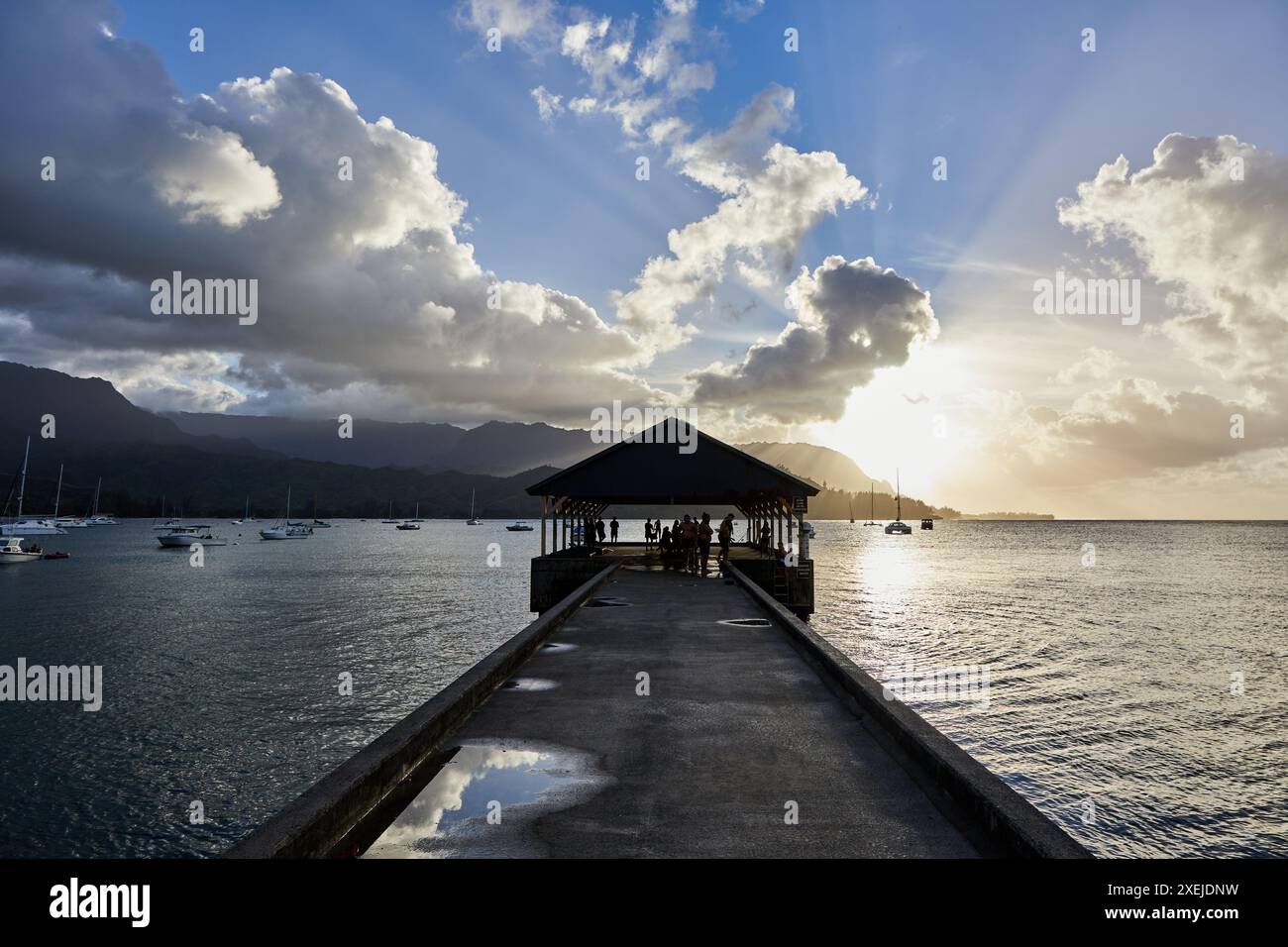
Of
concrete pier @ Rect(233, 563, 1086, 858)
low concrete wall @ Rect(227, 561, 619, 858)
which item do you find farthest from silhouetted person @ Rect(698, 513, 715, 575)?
low concrete wall @ Rect(227, 561, 619, 858)

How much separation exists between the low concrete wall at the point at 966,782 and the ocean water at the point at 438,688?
525 cm

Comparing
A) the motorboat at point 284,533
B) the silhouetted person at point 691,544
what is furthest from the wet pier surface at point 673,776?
the motorboat at point 284,533

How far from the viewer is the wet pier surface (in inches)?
196

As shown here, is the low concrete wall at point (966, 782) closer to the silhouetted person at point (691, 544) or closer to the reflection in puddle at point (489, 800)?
the reflection in puddle at point (489, 800)

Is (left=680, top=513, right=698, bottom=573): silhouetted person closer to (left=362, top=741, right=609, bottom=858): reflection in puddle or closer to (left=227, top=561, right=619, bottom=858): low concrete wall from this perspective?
(left=227, top=561, right=619, bottom=858): low concrete wall

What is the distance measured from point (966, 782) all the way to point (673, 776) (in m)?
2.29

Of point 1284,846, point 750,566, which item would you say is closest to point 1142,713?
point 1284,846

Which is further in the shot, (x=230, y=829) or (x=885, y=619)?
(x=885, y=619)

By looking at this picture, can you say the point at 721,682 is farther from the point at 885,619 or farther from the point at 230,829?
the point at 885,619

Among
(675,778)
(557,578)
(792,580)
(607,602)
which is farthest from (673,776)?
(792,580)

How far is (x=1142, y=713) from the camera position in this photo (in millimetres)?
18422

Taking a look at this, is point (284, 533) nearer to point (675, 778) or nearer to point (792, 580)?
point (792, 580)
